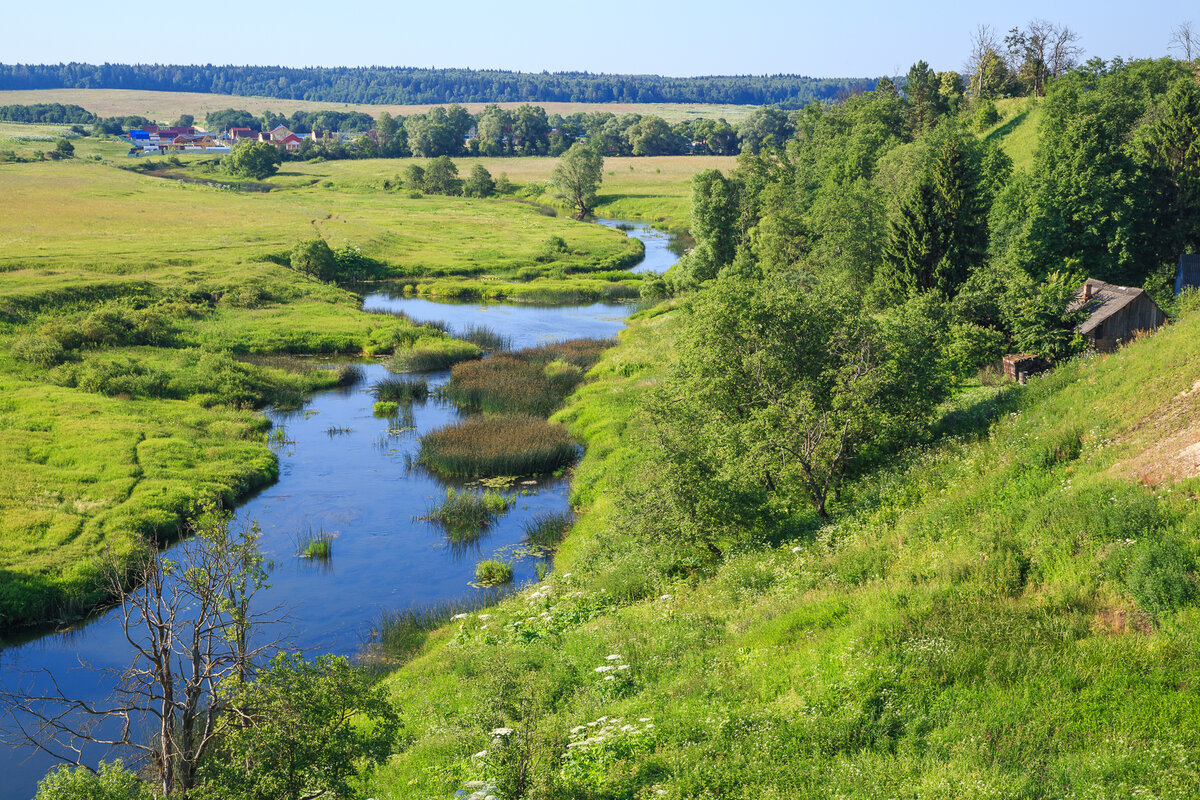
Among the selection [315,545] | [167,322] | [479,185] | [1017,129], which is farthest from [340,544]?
[479,185]

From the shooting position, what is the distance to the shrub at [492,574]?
90.9 ft

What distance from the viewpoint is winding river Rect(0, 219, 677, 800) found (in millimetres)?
22766

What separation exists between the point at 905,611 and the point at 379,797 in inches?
357

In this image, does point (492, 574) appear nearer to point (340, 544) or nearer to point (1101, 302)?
point (340, 544)

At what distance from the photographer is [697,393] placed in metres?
24.5

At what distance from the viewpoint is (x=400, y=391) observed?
48.3 meters

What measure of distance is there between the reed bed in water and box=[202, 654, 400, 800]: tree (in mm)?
26271

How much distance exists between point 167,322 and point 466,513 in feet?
105

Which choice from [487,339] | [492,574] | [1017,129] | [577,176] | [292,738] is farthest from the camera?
[577,176]

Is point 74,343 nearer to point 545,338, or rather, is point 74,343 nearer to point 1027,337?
point 545,338

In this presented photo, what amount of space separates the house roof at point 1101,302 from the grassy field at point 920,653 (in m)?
17.1

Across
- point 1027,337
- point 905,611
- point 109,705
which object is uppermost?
point 1027,337

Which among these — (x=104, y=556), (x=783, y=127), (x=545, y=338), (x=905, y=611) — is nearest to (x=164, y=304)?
(x=545, y=338)

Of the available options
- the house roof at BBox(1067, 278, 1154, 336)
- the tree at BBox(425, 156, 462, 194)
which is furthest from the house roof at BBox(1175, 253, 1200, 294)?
the tree at BBox(425, 156, 462, 194)
